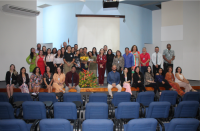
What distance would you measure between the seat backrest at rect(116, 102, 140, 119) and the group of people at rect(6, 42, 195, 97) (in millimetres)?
2681

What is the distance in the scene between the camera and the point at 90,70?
729 cm

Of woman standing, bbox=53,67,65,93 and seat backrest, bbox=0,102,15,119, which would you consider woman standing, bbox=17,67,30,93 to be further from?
seat backrest, bbox=0,102,15,119

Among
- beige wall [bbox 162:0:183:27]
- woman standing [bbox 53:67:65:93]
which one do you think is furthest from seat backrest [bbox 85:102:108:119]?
beige wall [bbox 162:0:183:27]

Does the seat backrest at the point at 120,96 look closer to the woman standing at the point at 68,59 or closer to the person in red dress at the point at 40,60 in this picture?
the woman standing at the point at 68,59

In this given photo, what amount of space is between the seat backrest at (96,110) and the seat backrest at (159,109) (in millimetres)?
882

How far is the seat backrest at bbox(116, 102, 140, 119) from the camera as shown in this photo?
324cm

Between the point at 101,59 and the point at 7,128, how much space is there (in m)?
4.95

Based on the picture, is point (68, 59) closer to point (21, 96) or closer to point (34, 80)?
point (34, 80)

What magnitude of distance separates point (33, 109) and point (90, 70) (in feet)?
13.8

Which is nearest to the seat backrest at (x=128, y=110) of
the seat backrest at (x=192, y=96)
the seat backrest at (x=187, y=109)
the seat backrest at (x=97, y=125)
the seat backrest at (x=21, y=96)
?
the seat backrest at (x=187, y=109)

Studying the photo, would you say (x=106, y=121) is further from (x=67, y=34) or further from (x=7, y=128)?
(x=67, y=34)

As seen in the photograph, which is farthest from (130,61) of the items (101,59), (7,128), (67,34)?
(7,128)

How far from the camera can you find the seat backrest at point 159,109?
3.26m

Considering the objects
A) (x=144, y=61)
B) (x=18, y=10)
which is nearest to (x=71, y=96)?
(x=144, y=61)
